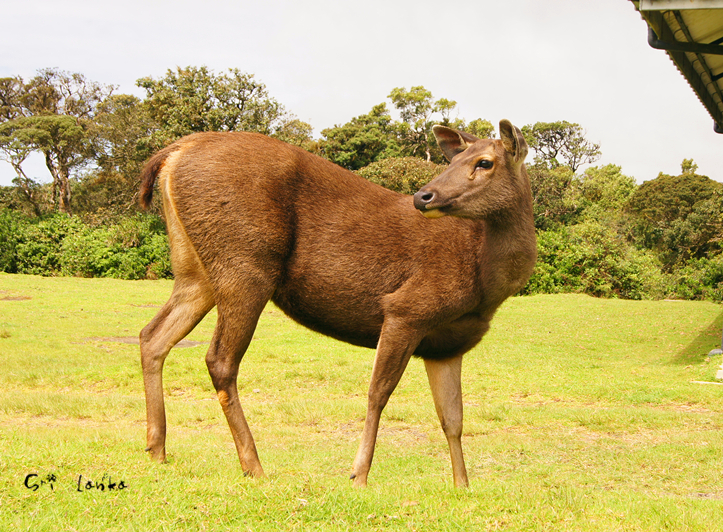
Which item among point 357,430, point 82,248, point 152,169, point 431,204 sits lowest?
point 357,430

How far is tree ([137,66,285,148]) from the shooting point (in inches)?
1107

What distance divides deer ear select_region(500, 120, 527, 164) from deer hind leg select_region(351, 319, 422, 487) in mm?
1374

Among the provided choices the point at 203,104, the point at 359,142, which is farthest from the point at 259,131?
the point at 359,142

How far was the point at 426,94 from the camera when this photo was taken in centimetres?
3778

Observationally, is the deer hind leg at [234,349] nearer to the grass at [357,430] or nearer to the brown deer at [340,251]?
the brown deer at [340,251]

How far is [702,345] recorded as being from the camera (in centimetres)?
1428

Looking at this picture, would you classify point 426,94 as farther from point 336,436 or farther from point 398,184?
point 336,436

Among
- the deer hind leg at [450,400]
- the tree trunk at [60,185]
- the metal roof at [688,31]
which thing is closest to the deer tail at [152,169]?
the deer hind leg at [450,400]

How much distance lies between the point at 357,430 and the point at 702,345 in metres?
10.2

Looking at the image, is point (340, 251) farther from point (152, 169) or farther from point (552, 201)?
point (552, 201)

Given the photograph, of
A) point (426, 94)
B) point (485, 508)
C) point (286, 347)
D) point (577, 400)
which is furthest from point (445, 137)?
point (426, 94)

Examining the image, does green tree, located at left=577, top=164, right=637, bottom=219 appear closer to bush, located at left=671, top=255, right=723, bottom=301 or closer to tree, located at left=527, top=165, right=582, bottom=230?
tree, located at left=527, top=165, right=582, bottom=230

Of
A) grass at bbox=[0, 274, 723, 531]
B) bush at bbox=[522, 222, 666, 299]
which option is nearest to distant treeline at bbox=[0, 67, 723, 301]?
bush at bbox=[522, 222, 666, 299]

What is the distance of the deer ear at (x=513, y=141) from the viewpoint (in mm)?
4102
